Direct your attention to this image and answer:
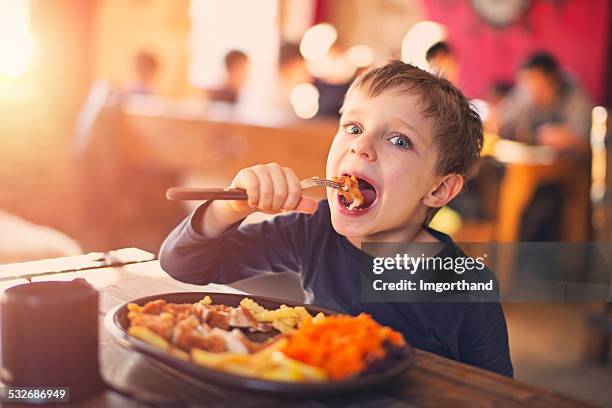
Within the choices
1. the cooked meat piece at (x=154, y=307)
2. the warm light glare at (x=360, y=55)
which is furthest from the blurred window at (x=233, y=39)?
the cooked meat piece at (x=154, y=307)

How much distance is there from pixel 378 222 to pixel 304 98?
5082mm

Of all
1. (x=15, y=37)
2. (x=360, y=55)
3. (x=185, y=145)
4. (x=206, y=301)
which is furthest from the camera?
(x=360, y=55)

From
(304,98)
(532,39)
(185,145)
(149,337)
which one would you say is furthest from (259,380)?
(532,39)

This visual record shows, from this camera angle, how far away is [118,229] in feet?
14.1

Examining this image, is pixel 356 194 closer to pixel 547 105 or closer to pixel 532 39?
pixel 547 105

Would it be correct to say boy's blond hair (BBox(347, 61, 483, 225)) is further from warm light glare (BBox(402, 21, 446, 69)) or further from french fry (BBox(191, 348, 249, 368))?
warm light glare (BBox(402, 21, 446, 69))

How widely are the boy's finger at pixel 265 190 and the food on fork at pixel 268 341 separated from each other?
0.15 metres

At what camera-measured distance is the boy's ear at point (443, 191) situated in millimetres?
1399

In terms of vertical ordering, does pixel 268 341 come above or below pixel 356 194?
below

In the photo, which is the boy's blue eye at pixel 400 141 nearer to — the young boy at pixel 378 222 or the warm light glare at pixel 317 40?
the young boy at pixel 378 222

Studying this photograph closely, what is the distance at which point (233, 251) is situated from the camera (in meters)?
1.36

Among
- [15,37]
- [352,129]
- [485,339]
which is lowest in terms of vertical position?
[485,339]

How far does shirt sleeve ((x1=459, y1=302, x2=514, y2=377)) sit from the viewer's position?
3.92 feet

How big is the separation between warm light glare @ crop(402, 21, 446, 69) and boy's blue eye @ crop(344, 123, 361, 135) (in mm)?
5637
